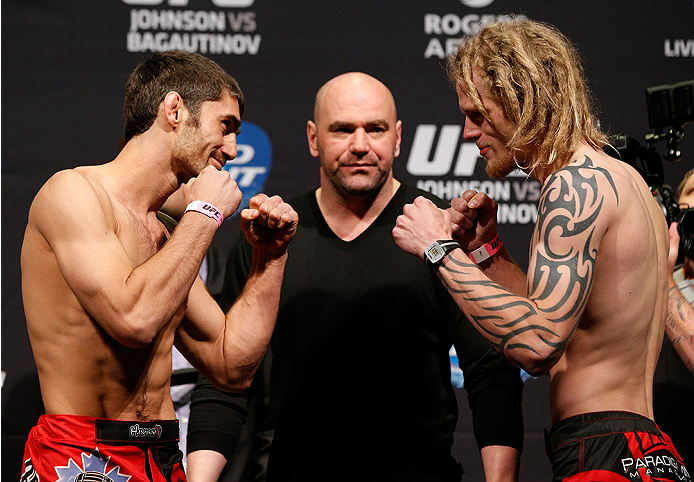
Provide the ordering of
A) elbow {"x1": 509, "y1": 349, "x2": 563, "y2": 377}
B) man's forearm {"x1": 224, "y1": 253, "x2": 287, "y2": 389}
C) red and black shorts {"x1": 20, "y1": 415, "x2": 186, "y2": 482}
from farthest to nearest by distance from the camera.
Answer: man's forearm {"x1": 224, "y1": 253, "x2": 287, "y2": 389} < red and black shorts {"x1": 20, "y1": 415, "x2": 186, "y2": 482} < elbow {"x1": 509, "y1": 349, "x2": 563, "y2": 377}

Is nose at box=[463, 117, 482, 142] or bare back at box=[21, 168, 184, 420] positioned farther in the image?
nose at box=[463, 117, 482, 142]

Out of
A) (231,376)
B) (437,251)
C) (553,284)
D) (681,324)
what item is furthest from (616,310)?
(231,376)

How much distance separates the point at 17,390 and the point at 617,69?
2.77 meters

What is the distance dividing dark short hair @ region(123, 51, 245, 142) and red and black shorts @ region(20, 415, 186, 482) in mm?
711

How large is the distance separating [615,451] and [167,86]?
51.8 inches

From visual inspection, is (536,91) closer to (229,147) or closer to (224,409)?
(229,147)

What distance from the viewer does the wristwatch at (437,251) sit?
1463mm

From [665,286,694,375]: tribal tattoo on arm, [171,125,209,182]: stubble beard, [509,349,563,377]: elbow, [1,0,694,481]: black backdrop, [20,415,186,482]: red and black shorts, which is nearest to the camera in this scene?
[509,349,563,377]: elbow

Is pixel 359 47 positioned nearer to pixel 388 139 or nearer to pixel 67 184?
pixel 388 139

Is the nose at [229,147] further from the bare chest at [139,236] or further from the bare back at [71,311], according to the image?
the bare back at [71,311]

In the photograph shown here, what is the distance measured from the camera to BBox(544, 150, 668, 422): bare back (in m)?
1.38

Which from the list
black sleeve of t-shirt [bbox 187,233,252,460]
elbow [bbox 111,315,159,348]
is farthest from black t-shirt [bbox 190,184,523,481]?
elbow [bbox 111,315,159,348]

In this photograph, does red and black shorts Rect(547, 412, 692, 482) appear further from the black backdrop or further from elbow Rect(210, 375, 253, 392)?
the black backdrop

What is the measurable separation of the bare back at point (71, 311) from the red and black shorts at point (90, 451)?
1.2 inches
